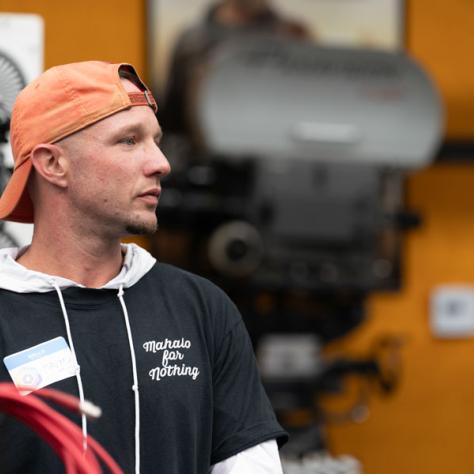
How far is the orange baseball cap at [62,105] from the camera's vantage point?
4.97 feet

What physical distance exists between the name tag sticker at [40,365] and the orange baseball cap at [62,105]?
23 cm

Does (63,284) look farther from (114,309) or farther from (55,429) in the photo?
(55,429)

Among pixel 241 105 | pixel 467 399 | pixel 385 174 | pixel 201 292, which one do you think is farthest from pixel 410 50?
pixel 201 292

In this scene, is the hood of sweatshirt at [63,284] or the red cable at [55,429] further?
the hood of sweatshirt at [63,284]

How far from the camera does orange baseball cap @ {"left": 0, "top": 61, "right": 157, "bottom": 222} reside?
152 cm

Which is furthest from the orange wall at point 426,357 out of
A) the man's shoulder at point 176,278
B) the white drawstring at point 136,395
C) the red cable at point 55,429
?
the red cable at point 55,429

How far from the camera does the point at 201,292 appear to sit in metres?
1.61

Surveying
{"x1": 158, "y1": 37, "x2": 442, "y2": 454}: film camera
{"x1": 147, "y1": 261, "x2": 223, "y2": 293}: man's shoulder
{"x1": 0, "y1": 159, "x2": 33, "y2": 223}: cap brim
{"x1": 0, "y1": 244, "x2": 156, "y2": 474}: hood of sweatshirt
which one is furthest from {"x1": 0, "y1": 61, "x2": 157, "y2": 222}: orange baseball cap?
{"x1": 158, "y1": 37, "x2": 442, "y2": 454}: film camera

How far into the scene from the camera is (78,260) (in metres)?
1.55

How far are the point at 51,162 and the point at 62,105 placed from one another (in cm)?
8

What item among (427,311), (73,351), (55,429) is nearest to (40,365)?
(73,351)

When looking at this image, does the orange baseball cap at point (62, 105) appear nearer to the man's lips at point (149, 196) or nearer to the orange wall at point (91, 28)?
the man's lips at point (149, 196)

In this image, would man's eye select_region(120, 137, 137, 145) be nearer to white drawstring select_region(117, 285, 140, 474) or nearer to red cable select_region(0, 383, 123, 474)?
white drawstring select_region(117, 285, 140, 474)

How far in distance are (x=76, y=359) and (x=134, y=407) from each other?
100 mm
